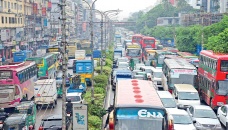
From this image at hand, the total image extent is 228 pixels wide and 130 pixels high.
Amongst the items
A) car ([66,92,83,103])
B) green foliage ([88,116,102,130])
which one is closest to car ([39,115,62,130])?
green foliage ([88,116,102,130])

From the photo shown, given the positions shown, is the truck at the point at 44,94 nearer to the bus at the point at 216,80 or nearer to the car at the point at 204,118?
the car at the point at 204,118

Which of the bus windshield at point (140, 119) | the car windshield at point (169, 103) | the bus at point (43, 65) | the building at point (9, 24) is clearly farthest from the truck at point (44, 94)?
the building at point (9, 24)

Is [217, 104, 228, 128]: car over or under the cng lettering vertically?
under

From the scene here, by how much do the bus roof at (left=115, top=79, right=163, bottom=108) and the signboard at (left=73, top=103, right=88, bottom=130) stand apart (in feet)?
6.27

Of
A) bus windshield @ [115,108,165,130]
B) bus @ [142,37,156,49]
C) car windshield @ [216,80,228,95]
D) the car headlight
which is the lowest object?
the car headlight

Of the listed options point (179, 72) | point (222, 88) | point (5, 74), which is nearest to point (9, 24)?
point (5, 74)

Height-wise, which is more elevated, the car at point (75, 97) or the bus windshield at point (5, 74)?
the bus windshield at point (5, 74)

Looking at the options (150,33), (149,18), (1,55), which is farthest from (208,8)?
(1,55)

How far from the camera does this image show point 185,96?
2505 cm

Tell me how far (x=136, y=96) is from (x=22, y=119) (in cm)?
736

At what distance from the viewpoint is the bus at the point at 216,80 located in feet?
79.4

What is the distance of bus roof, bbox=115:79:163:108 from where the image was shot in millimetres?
12430

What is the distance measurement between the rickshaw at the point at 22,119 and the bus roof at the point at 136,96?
5252 mm

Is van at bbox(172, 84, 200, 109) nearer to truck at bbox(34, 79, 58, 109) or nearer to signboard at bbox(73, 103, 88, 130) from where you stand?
truck at bbox(34, 79, 58, 109)
